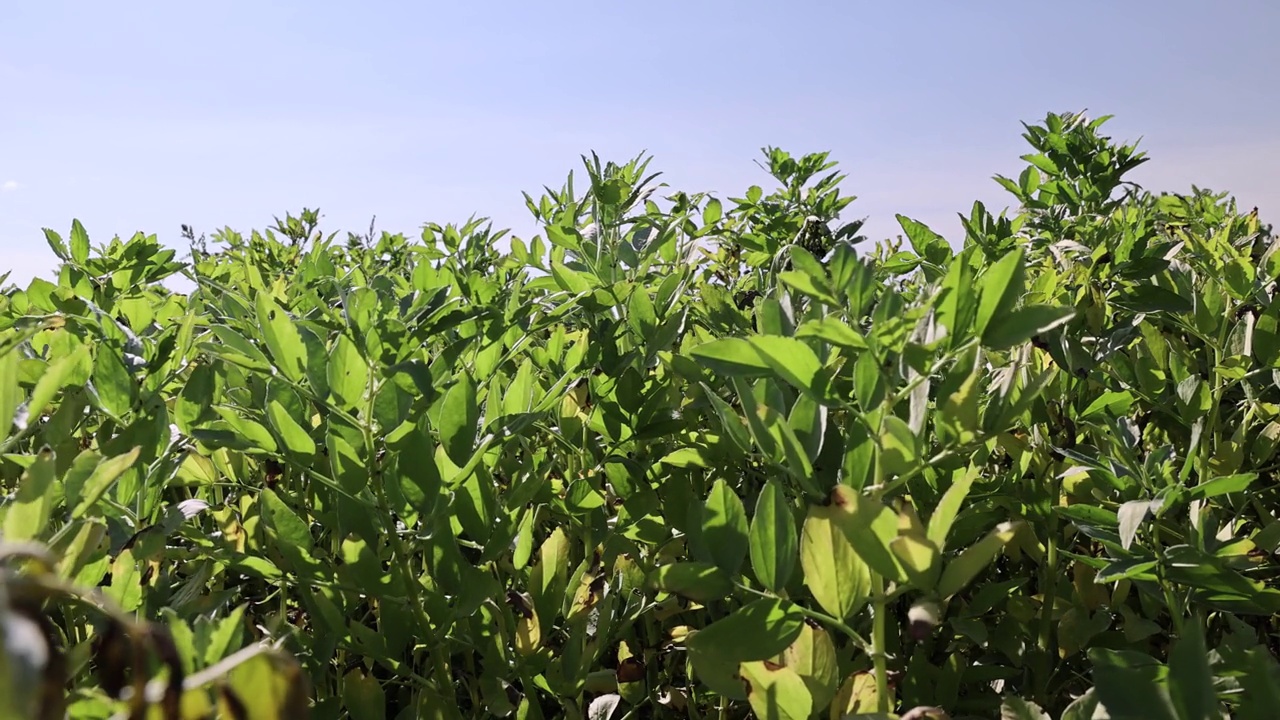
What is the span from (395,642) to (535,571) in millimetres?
185

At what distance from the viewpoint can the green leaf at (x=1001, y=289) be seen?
2.47 ft

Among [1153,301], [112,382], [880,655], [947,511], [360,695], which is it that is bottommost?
[360,695]

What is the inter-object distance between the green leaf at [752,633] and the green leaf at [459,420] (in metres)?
0.30

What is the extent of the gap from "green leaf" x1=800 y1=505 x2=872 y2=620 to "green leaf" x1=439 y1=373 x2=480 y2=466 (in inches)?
14.0

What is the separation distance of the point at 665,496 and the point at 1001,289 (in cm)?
58

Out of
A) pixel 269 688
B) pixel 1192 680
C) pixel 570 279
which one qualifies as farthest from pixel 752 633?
pixel 570 279

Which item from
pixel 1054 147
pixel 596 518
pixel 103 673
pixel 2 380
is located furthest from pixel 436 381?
pixel 1054 147

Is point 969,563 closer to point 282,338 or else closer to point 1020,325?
point 1020,325

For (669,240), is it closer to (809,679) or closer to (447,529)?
(447,529)

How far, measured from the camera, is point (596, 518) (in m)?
1.29

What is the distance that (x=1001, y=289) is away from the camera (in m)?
0.75

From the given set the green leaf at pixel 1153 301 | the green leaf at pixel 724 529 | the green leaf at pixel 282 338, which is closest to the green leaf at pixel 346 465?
the green leaf at pixel 282 338

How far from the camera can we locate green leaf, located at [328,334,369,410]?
3.02ft

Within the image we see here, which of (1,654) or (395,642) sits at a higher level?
(1,654)
